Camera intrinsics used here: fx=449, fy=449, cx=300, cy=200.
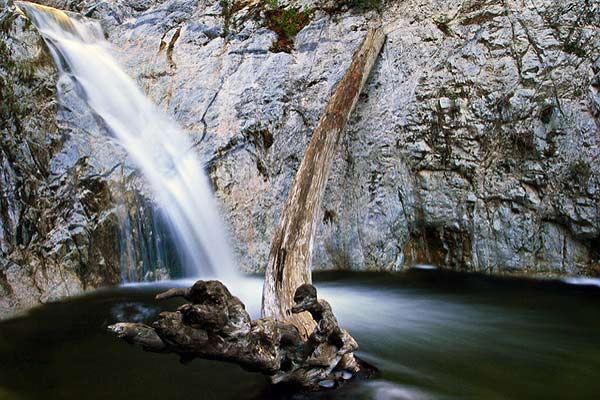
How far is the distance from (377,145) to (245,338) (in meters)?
4.35

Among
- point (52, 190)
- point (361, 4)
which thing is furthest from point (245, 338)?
point (361, 4)

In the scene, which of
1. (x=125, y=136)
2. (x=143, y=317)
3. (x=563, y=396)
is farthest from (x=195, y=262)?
(x=563, y=396)

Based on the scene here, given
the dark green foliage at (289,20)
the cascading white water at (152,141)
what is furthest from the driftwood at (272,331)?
the dark green foliage at (289,20)

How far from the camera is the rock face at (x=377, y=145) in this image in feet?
16.6

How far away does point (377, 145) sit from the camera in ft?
20.3

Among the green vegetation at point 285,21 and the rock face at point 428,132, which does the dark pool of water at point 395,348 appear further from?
the green vegetation at point 285,21

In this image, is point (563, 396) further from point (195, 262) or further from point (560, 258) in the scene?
point (195, 262)

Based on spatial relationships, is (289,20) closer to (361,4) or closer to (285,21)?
(285,21)

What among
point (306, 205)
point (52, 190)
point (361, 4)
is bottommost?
point (306, 205)

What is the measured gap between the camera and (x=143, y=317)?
4.03 meters

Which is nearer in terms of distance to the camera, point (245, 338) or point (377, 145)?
point (245, 338)

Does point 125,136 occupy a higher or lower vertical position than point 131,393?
higher

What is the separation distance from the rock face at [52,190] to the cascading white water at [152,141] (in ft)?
0.81

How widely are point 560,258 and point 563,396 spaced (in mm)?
3037
